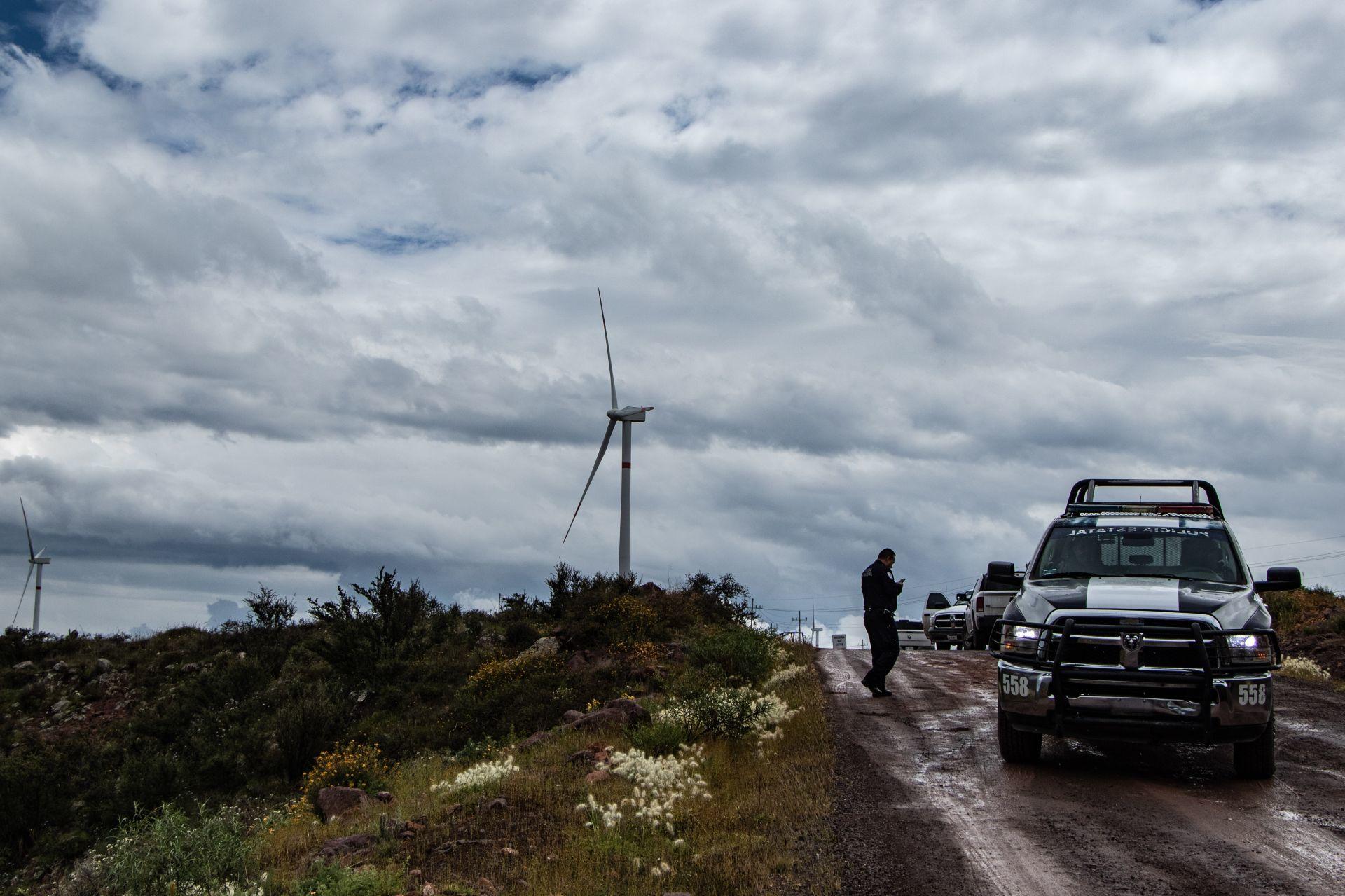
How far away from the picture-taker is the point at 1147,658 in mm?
9344

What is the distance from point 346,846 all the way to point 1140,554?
801 cm

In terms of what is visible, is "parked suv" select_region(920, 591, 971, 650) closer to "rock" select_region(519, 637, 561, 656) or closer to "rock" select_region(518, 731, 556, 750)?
"rock" select_region(519, 637, 561, 656)

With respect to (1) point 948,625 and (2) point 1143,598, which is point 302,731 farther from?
(1) point 948,625

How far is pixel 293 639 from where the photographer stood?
30734 millimetres

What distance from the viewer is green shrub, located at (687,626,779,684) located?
17297 mm

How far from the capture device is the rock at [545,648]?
2255 centimetres

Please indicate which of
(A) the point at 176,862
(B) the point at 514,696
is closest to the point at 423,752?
(B) the point at 514,696

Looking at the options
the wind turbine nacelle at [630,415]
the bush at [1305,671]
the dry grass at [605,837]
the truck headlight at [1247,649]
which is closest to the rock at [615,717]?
the dry grass at [605,837]

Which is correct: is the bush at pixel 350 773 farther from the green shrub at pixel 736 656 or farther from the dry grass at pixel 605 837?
the green shrub at pixel 736 656

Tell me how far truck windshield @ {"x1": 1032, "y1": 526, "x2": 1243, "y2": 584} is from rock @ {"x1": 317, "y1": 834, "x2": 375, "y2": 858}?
22.6 feet

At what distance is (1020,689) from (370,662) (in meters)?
18.3

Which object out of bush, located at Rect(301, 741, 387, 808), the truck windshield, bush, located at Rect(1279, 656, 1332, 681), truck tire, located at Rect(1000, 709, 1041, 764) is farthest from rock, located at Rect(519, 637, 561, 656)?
bush, located at Rect(1279, 656, 1332, 681)

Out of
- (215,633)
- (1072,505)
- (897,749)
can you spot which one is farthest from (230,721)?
(1072,505)

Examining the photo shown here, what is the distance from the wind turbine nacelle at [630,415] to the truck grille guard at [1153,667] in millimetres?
Result: 28039
